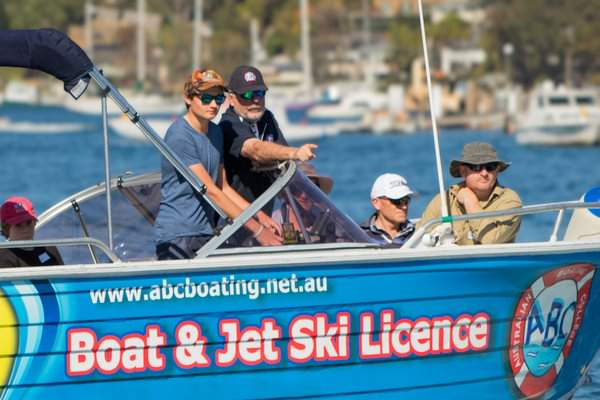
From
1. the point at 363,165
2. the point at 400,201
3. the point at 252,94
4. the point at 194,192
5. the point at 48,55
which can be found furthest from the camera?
the point at 363,165

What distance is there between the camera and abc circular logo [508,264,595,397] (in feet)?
27.1

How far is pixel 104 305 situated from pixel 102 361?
1.04 ft

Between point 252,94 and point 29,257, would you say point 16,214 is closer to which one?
point 29,257

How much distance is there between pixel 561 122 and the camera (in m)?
47.7

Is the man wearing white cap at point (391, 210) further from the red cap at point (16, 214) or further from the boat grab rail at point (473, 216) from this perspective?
the red cap at point (16, 214)

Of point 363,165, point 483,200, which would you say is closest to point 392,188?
point 483,200

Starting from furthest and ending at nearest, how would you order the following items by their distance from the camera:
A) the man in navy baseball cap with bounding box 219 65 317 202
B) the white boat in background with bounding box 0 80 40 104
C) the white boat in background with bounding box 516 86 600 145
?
the white boat in background with bounding box 0 80 40 104, the white boat in background with bounding box 516 86 600 145, the man in navy baseball cap with bounding box 219 65 317 202

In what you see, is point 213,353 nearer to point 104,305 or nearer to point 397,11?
point 104,305

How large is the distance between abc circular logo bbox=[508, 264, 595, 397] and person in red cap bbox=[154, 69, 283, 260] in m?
1.51

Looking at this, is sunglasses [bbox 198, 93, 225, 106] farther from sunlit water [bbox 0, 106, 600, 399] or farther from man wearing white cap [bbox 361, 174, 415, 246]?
sunlit water [bbox 0, 106, 600, 399]

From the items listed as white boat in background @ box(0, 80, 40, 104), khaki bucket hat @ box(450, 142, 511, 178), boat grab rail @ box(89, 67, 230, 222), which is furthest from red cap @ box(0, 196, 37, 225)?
white boat in background @ box(0, 80, 40, 104)

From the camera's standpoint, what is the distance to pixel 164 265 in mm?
7590

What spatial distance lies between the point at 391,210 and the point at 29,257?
227cm

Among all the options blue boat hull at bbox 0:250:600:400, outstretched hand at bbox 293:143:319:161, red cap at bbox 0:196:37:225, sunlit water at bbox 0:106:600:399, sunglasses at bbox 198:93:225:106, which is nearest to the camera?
blue boat hull at bbox 0:250:600:400
